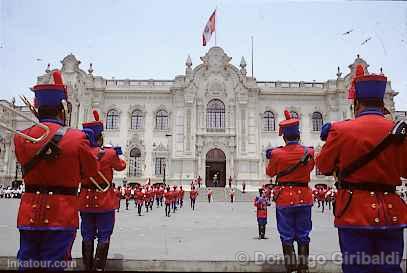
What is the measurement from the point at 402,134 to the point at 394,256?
3.05 feet

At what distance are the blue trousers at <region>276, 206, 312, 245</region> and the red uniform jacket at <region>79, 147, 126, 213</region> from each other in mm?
2376

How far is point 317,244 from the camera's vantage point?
23.4ft

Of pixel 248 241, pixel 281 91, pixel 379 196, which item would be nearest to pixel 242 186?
pixel 281 91

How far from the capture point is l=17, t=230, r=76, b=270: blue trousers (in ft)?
9.29

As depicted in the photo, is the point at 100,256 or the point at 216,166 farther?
the point at 216,166

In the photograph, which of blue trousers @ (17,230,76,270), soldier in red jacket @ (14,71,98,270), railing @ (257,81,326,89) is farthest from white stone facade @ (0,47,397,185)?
blue trousers @ (17,230,76,270)

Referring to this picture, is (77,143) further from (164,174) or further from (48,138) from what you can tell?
(164,174)

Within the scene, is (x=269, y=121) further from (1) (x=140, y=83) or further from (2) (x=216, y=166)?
(1) (x=140, y=83)

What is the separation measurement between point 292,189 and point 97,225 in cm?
276

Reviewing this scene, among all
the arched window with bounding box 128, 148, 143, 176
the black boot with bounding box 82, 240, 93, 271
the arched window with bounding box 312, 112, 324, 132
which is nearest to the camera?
the black boot with bounding box 82, 240, 93, 271

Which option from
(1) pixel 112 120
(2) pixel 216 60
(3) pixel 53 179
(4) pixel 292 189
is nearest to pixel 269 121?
(2) pixel 216 60

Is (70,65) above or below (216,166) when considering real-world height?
above

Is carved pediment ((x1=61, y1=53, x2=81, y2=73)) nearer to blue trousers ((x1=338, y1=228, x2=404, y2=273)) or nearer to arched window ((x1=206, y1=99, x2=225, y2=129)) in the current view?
arched window ((x1=206, y1=99, x2=225, y2=129))

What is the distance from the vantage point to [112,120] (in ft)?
112
